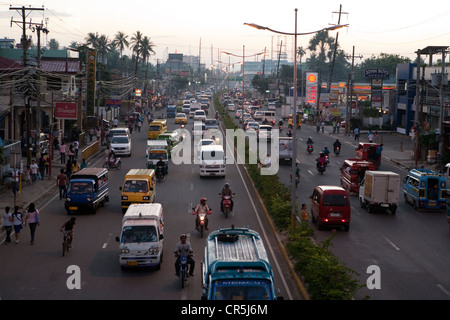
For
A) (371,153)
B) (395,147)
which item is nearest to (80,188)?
(371,153)

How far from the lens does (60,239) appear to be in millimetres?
24672

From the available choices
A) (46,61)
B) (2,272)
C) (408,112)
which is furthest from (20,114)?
(408,112)

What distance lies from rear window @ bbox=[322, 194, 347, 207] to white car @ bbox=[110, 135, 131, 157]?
2747cm

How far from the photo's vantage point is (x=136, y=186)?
1173 inches

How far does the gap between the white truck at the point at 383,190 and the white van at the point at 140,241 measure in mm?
13333

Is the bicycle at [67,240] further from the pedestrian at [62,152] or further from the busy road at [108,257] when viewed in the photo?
the pedestrian at [62,152]

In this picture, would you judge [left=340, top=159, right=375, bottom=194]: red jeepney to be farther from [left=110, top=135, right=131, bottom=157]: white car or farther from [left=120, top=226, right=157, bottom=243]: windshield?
[left=110, top=135, right=131, bottom=157]: white car

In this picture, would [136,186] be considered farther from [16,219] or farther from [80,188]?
[16,219]

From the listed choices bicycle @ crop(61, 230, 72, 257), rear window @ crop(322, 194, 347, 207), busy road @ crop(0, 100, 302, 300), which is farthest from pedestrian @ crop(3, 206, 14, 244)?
rear window @ crop(322, 194, 347, 207)

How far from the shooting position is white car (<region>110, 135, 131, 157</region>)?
51250 mm

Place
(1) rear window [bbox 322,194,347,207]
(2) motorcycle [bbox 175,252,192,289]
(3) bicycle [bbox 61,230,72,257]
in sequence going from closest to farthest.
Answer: (2) motorcycle [bbox 175,252,192,289] → (3) bicycle [bbox 61,230,72,257] → (1) rear window [bbox 322,194,347,207]

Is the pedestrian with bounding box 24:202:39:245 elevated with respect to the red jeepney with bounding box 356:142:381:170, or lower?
lower

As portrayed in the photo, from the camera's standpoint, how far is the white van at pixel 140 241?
19.7 metres
